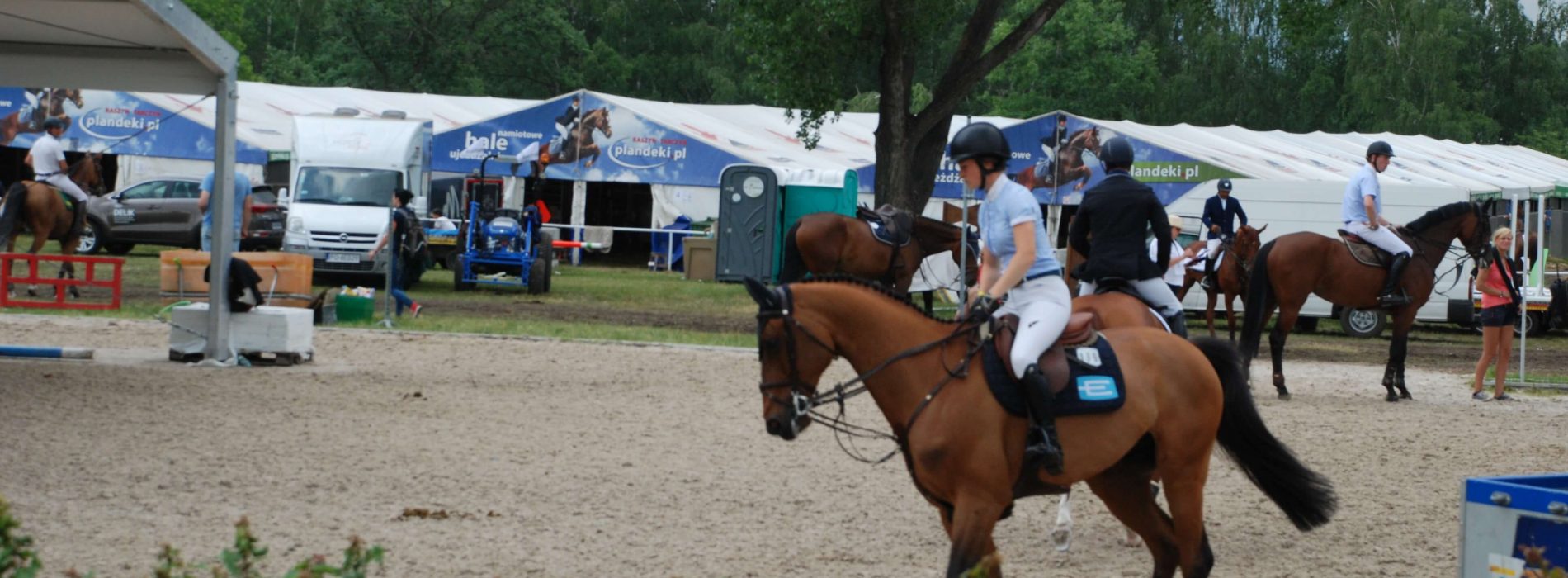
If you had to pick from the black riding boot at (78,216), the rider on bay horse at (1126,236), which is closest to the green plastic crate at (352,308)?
the black riding boot at (78,216)

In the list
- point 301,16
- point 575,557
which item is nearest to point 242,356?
point 575,557

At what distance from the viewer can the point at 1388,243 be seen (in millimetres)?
15461

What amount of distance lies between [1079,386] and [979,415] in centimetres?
45

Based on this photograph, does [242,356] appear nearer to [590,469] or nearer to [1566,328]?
[590,469]

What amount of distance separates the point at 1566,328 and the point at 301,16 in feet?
175

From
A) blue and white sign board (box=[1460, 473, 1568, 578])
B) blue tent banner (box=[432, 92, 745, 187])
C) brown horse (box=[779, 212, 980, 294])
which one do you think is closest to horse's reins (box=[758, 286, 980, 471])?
blue and white sign board (box=[1460, 473, 1568, 578])

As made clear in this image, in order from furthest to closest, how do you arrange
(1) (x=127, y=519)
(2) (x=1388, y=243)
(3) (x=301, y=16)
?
(3) (x=301, y=16) < (2) (x=1388, y=243) < (1) (x=127, y=519)

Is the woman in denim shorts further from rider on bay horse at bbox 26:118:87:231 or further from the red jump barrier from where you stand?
rider on bay horse at bbox 26:118:87:231

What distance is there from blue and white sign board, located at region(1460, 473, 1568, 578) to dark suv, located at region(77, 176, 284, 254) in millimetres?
27335

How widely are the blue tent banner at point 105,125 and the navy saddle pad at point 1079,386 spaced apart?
100 ft

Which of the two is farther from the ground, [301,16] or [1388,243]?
[301,16]

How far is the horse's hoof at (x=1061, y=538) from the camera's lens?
7566 mm

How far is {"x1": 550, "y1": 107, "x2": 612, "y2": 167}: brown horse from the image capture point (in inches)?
1369

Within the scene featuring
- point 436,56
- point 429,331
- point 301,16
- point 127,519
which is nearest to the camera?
point 127,519
